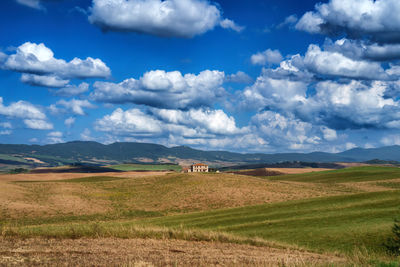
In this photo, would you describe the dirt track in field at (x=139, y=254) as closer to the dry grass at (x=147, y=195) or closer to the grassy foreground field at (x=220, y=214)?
the grassy foreground field at (x=220, y=214)

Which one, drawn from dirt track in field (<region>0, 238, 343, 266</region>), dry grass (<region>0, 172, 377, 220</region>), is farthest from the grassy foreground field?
dirt track in field (<region>0, 238, 343, 266</region>)

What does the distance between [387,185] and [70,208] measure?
73.9 metres

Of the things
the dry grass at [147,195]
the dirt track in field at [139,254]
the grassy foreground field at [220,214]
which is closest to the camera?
the dirt track in field at [139,254]

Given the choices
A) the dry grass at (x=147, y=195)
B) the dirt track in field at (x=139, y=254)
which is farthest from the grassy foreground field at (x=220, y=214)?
the dirt track in field at (x=139, y=254)

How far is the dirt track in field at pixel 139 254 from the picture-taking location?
1364 centimetres

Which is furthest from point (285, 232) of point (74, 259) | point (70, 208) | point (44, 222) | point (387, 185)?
point (387, 185)

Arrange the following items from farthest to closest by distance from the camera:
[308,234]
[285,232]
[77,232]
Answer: [285,232], [308,234], [77,232]

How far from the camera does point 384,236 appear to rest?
23297 mm

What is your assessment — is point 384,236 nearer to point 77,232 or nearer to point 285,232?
point 285,232

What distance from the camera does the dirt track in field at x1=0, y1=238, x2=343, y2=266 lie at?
44.8ft

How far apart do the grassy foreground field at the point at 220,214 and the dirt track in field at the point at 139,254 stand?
0.49 metres

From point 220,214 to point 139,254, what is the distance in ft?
98.3

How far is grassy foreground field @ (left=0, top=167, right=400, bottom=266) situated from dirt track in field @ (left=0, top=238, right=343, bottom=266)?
0.49 metres

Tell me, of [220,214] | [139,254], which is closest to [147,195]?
[220,214]
